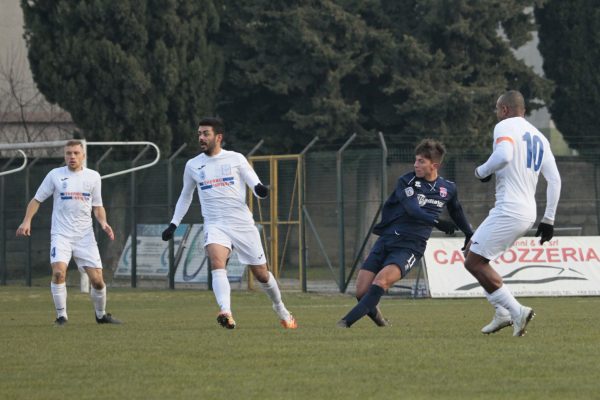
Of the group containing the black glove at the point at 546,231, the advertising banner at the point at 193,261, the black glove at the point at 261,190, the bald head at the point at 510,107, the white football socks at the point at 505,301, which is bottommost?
the advertising banner at the point at 193,261

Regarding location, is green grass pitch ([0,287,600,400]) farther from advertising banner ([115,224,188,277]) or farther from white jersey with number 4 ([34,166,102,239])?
advertising banner ([115,224,188,277])

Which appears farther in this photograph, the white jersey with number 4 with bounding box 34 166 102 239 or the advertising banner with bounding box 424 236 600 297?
the advertising banner with bounding box 424 236 600 297

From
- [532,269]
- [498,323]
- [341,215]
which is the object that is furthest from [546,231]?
[341,215]

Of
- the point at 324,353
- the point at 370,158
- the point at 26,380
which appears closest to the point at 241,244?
the point at 324,353

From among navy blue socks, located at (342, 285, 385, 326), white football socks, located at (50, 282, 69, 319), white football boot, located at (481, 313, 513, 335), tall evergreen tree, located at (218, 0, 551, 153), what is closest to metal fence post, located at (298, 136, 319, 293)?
tall evergreen tree, located at (218, 0, 551, 153)

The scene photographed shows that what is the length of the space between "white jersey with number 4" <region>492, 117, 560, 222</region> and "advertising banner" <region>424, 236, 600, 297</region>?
1128 centimetres

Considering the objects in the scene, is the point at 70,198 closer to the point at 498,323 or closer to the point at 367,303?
the point at 367,303

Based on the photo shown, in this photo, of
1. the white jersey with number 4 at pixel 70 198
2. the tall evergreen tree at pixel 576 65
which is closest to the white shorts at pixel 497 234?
the white jersey with number 4 at pixel 70 198

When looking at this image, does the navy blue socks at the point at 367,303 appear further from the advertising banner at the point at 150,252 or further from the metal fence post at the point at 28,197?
the metal fence post at the point at 28,197

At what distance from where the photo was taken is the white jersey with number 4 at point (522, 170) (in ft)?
39.5

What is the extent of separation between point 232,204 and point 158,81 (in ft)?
63.6

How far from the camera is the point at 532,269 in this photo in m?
23.7

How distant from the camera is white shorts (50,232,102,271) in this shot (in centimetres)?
1595

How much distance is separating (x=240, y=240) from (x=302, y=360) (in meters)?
3.78
